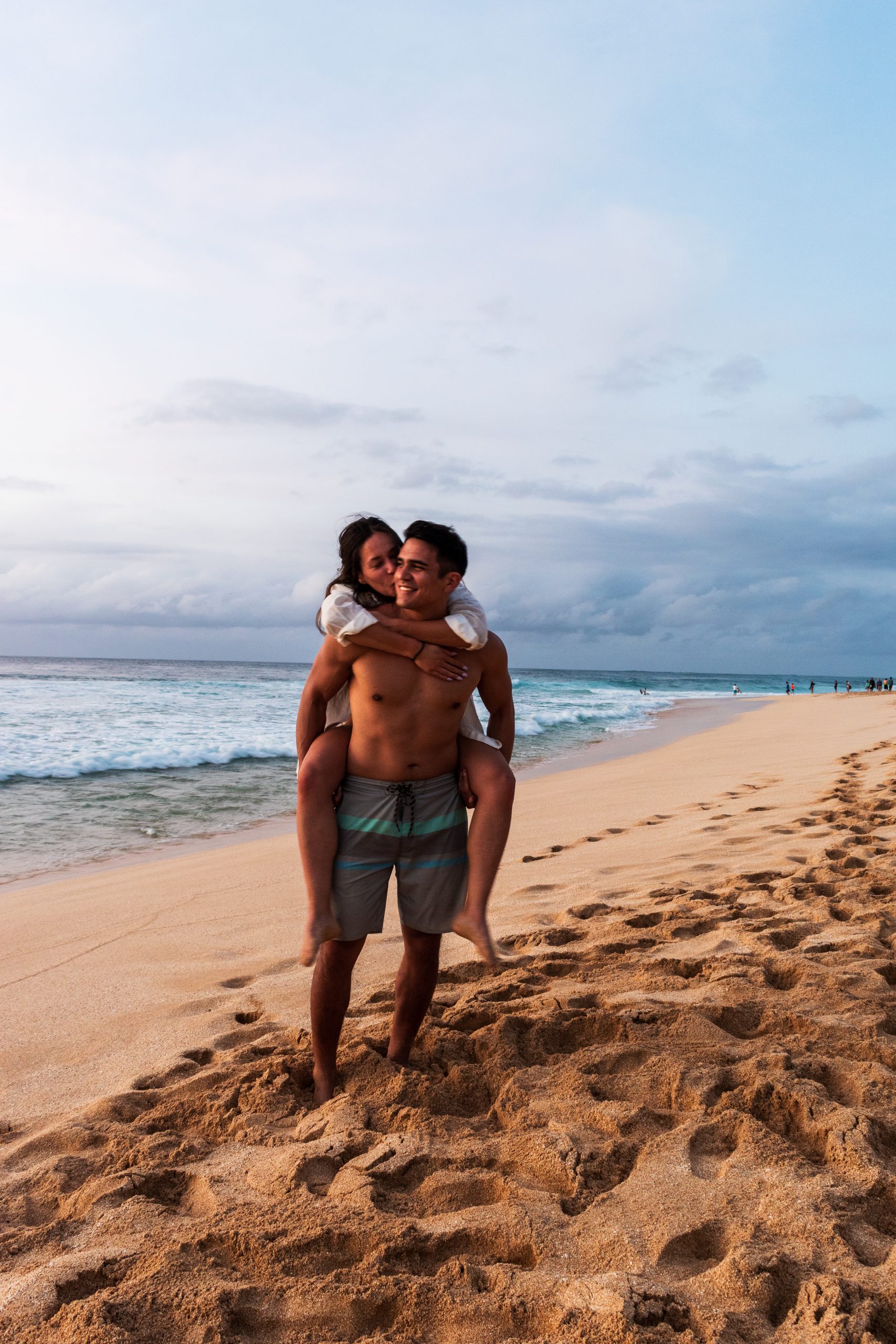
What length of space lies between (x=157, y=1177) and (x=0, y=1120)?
36.0 inches

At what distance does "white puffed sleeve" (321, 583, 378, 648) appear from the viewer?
117 inches

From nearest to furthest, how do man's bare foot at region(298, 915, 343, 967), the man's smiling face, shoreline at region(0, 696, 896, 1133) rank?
1. man's bare foot at region(298, 915, 343, 967)
2. the man's smiling face
3. shoreline at region(0, 696, 896, 1133)

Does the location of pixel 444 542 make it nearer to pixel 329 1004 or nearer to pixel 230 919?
pixel 329 1004

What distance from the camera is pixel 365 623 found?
297 cm

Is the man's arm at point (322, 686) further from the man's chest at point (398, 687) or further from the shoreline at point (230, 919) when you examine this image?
the shoreline at point (230, 919)

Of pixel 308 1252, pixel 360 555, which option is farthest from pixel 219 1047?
pixel 360 555

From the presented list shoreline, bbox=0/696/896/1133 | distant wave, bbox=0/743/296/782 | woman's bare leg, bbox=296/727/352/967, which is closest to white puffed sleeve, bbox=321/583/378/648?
woman's bare leg, bbox=296/727/352/967

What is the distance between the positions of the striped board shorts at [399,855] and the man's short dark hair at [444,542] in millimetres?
790

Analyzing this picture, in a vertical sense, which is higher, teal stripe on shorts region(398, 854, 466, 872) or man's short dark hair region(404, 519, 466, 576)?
man's short dark hair region(404, 519, 466, 576)

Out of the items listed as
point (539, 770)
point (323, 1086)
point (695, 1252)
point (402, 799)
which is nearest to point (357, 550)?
point (402, 799)

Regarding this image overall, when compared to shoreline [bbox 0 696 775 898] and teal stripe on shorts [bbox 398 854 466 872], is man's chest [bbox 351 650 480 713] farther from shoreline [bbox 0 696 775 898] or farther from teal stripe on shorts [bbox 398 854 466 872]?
shoreline [bbox 0 696 775 898]

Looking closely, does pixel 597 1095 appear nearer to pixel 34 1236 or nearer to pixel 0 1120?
pixel 34 1236

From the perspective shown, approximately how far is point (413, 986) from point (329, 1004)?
32 centimetres

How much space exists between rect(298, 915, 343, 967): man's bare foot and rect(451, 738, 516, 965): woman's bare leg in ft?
1.41
